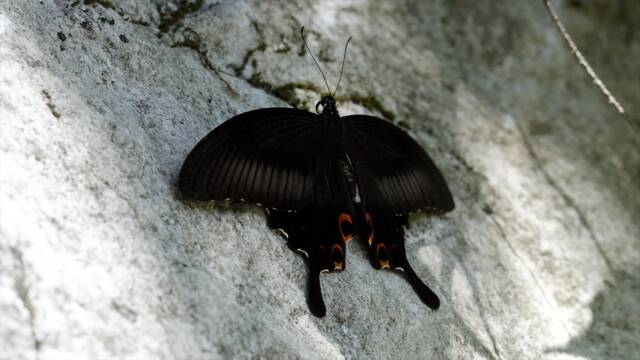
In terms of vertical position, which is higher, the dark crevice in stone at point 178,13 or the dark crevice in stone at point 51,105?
the dark crevice in stone at point 178,13

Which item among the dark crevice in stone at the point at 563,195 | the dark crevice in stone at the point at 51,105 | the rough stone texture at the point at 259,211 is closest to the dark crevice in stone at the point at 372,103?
the rough stone texture at the point at 259,211

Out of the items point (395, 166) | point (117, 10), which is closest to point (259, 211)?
point (395, 166)

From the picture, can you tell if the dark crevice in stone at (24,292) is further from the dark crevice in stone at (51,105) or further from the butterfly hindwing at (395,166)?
the butterfly hindwing at (395,166)

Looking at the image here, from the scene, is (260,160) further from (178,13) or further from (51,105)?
(178,13)

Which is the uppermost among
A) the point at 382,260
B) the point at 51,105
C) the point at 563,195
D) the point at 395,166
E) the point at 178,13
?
the point at 563,195

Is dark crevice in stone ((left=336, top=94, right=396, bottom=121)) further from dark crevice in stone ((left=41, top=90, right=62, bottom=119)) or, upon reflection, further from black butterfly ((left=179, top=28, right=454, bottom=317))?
dark crevice in stone ((left=41, top=90, right=62, bottom=119))

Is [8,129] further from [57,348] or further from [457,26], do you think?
[457,26]

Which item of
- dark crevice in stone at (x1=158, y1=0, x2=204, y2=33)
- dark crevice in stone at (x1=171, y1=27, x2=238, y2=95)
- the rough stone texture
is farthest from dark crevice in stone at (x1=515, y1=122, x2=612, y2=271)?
dark crevice in stone at (x1=158, y1=0, x2=204, y2=33)
